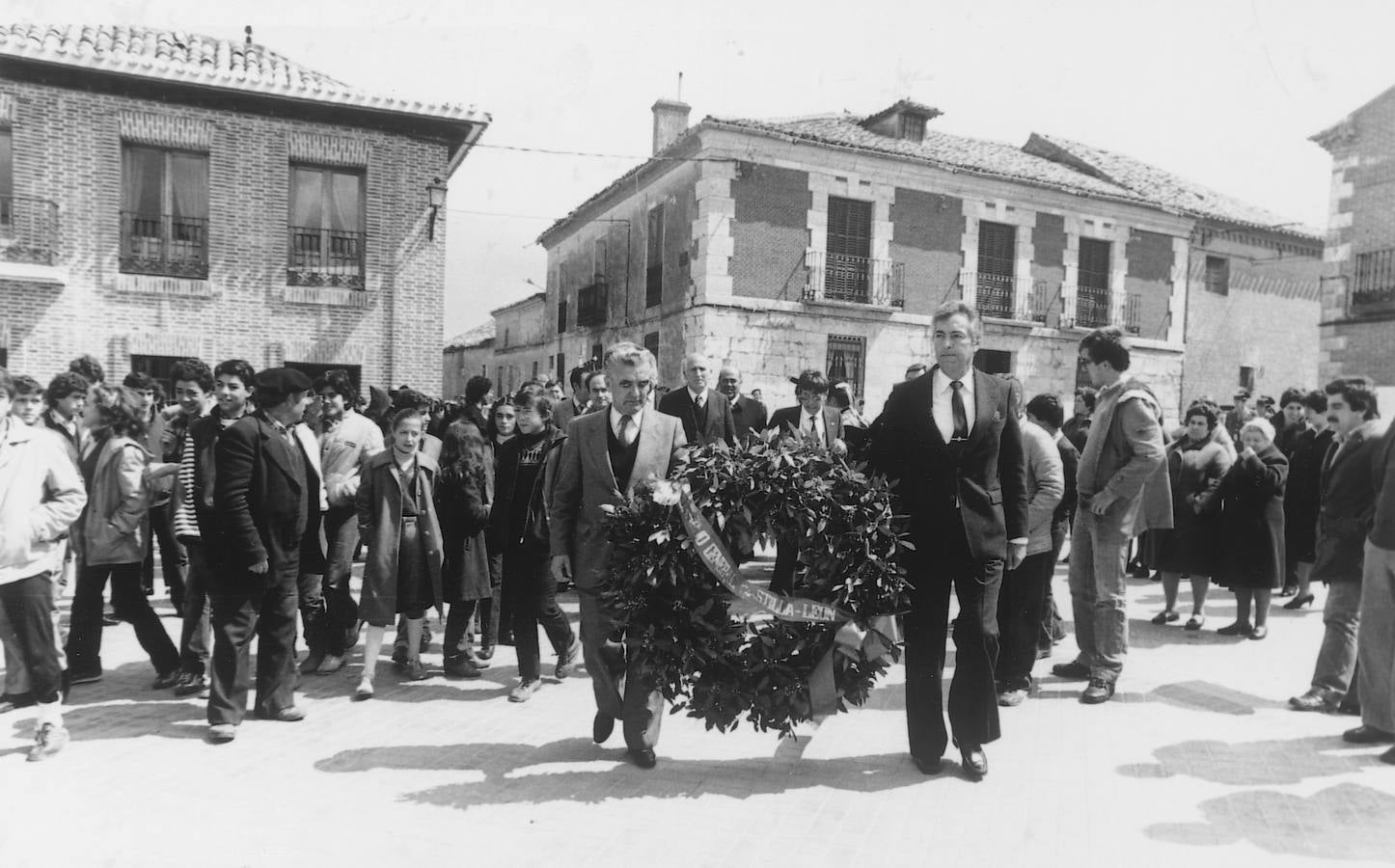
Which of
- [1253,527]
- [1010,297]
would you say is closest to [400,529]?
[1253,527]

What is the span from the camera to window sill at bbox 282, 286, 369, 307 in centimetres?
1363

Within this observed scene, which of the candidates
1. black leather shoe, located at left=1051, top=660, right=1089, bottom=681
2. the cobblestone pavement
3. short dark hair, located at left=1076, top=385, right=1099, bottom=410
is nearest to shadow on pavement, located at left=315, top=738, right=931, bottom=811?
the cobblestone pavement

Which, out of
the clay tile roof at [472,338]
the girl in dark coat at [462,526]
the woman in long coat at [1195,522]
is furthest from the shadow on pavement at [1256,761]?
the clay tile roof at [472,338]

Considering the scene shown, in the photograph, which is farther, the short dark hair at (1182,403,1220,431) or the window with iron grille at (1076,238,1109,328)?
the window with iron grille at (1076,238,1109,328)

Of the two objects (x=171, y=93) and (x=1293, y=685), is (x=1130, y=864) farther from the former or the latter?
(x=171, y=93)

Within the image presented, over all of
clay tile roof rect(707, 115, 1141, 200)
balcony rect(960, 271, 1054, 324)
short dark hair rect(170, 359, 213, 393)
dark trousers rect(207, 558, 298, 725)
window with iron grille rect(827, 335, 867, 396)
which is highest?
clay tile roof rect(707, 115, 1141, 200)

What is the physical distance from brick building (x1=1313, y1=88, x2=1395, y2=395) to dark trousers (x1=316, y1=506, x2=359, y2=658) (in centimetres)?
1294

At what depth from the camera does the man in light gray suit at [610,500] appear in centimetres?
433

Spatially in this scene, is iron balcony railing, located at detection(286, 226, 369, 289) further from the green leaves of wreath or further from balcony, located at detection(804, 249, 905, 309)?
the green leaves of wreath

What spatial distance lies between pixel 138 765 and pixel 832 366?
17822 millimetres

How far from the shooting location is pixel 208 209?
43.3 ft

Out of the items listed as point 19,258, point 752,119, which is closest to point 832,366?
point 752,119

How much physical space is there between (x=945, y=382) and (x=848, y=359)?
16669 millimetres

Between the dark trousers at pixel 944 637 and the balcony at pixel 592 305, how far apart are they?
2240 centimetres
